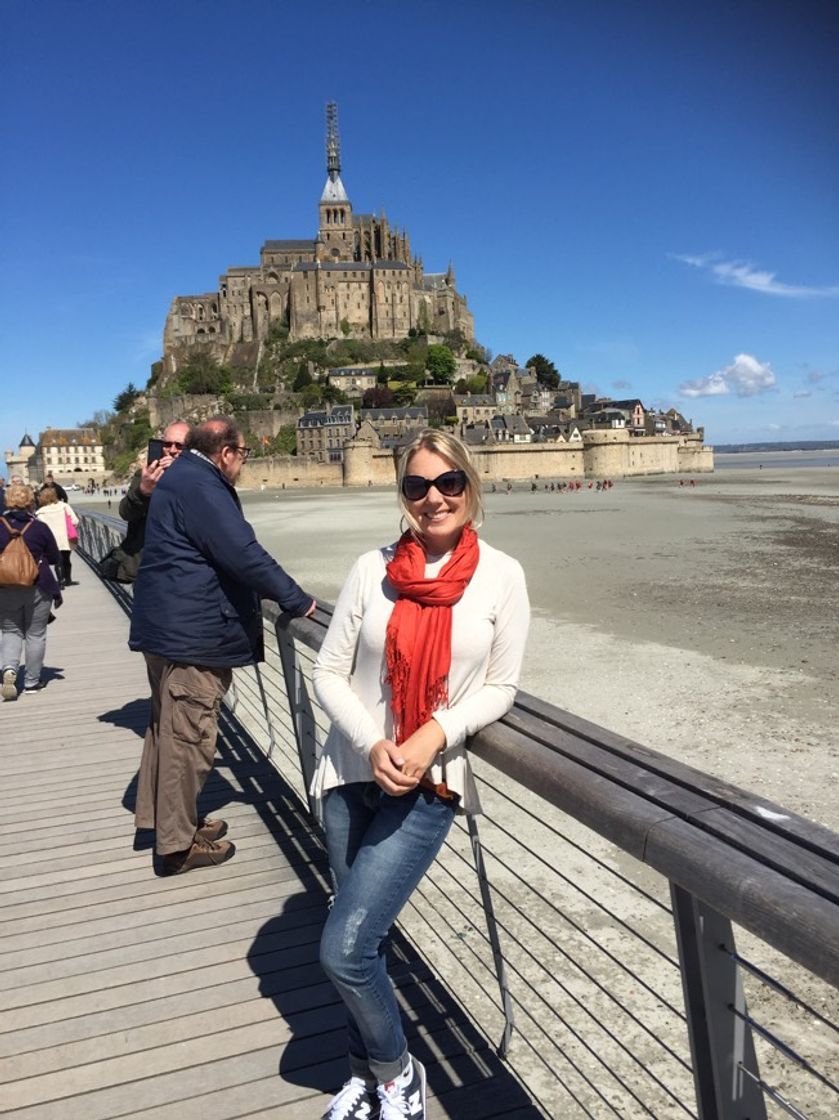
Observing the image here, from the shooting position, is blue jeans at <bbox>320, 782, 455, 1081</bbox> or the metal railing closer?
the metal railing

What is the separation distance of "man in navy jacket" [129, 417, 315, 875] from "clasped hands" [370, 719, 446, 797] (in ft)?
4.42

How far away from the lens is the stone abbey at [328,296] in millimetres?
98000

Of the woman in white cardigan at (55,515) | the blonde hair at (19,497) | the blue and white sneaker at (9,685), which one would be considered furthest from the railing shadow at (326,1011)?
the woman in white cardigan at (55,515)

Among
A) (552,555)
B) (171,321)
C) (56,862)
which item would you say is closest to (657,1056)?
(56,862)

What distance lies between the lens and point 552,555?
2267 cm

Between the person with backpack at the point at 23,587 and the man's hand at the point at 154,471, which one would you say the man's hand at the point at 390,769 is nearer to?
the man's hand at the point at 154,471

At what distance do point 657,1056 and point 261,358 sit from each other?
99477 mm

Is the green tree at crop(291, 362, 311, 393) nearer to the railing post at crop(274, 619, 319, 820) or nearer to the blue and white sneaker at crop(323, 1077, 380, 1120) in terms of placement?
the railing post at crop(274, 619, 319, 820)

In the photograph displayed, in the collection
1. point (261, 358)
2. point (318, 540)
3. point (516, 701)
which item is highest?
point (261, 358)

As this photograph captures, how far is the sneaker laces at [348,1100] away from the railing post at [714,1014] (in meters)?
0.97

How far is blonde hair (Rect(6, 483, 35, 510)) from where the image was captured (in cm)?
614

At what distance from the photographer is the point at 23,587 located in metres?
6.19

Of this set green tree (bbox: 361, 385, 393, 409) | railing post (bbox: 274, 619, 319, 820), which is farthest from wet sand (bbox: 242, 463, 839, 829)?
green tree (bbox: 361, 385, 393, 409)

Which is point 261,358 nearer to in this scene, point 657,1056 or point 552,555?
point 552,555
